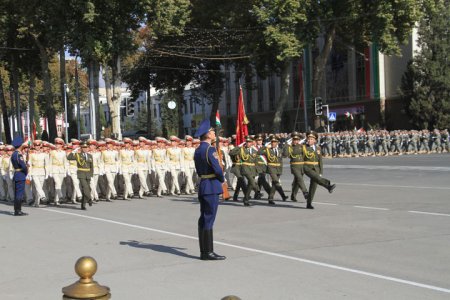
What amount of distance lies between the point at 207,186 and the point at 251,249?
124 cm

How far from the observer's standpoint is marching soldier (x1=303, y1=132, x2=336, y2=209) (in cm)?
1433

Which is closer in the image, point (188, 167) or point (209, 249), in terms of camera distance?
point (209, 249)

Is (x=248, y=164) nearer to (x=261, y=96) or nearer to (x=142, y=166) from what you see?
(x=142, y=166)

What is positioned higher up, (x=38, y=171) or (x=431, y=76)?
(x=431, y=76)

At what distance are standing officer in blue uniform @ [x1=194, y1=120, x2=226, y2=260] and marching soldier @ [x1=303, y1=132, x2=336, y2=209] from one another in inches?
216

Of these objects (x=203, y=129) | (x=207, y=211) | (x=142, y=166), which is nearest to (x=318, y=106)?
(x=142, y=166)

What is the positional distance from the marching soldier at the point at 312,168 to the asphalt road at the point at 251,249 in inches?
18.8

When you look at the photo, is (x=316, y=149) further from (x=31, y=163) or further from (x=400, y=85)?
(x=400, y=85)

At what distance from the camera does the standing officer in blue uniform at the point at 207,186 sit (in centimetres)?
892

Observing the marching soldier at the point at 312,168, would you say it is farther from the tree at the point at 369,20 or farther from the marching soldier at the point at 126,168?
the tree at the point at 369,20

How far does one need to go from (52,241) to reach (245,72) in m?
42.6

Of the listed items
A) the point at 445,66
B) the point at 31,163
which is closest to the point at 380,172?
the point at 31,163

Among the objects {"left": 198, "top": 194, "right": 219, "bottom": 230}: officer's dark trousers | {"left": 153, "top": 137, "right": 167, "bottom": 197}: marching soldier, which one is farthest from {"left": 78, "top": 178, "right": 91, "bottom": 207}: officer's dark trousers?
{"left": 198, "top": 194, "right": 219, "bottom": 230}: officer's dark trousers

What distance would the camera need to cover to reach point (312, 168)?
14.6 m
